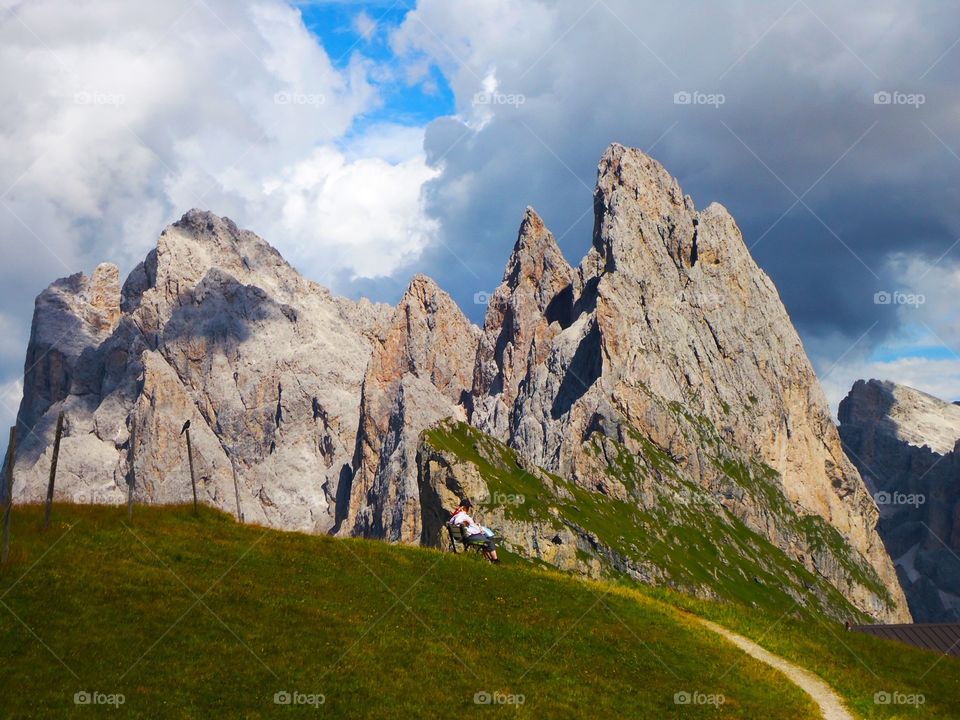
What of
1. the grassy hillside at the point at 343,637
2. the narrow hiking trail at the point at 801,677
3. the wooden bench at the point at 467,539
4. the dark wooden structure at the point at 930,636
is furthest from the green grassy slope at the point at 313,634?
the dark wooden structure at the point at 930,636

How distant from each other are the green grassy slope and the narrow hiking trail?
102 centimetres

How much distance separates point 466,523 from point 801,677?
673 inches

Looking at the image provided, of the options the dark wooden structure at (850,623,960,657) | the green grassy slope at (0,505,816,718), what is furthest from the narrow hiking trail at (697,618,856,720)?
the dark wooden structure at (850,623,960,657)

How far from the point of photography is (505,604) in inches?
1476

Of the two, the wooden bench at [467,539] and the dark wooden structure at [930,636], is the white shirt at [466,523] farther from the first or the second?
the dark wooden structure at [930,636]

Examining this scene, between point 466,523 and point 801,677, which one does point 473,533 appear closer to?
point 466,523

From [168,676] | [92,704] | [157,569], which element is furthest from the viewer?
[157,569]

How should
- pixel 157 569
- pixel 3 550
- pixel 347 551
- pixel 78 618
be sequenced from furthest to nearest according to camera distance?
pixel 347 551, pixel 157 569, pixel 3 550, pixel 78 618

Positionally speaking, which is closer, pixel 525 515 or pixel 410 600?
pixel 410 600

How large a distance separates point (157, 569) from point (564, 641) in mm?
15457

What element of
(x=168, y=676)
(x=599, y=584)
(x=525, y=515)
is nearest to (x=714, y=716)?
(x=599, y=584)

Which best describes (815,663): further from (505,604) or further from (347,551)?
(347,551)

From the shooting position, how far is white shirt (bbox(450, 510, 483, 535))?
150ft

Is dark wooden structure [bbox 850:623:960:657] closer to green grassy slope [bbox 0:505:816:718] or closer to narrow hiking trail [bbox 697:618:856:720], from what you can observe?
narrow hiking trail [bbox 697:618:856:720]
